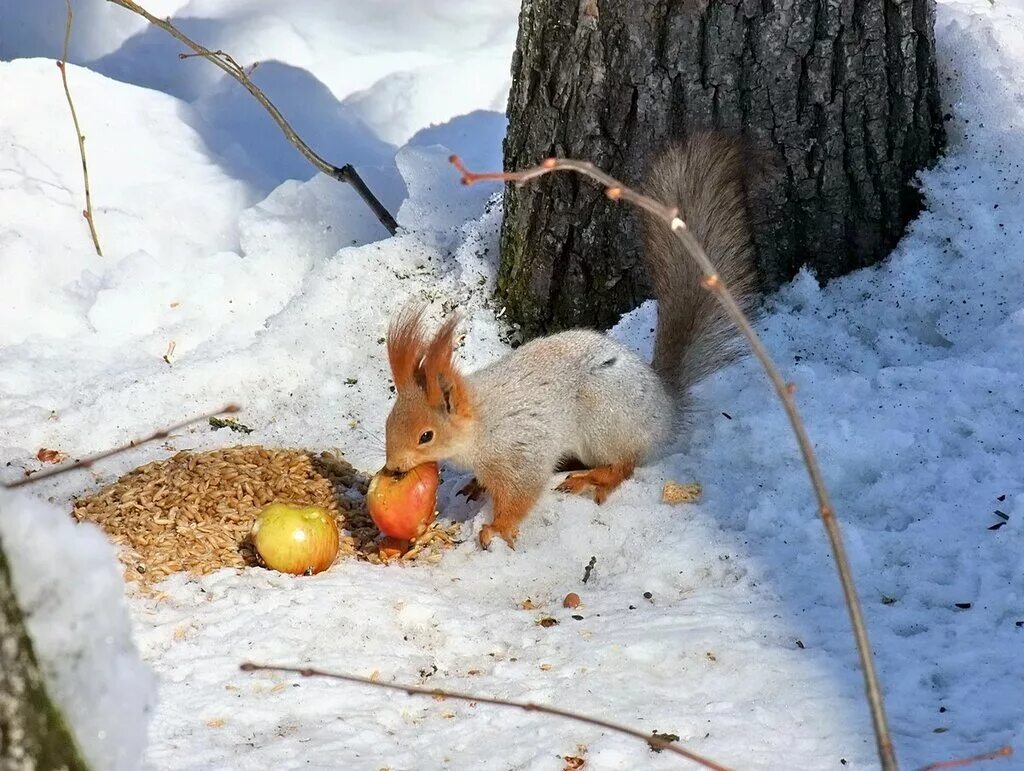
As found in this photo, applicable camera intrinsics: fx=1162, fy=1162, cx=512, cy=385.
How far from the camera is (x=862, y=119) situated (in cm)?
311

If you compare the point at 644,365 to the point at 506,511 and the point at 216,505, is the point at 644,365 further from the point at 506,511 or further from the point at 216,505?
the point at 216,505

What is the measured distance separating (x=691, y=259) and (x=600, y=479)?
23.5 inches

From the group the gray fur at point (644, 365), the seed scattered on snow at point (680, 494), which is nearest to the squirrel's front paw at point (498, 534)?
the gray fur at point (644, 365)

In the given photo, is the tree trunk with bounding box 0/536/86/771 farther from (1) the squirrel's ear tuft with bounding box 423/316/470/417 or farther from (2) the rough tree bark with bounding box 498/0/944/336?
(2) the rough tree bark with bounding box 498/0/944/336

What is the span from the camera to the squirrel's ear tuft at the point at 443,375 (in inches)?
103

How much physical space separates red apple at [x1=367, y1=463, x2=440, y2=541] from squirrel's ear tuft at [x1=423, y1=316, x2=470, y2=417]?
0.54 ft

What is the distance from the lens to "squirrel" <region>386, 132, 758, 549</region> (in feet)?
8.68

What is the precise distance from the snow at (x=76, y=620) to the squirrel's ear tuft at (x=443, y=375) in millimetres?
1572

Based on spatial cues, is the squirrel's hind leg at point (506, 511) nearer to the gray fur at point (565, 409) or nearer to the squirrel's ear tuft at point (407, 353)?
the gray fur at point (565, 409)

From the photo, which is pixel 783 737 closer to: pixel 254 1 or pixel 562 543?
pixel 562 543

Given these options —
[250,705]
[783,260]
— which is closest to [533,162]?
[783,260]

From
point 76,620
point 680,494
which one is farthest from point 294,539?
point 76,620

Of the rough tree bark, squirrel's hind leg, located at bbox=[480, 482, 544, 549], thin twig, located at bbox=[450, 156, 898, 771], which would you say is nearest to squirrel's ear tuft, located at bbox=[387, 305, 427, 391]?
squirrel's hind leg, located at bbox=[480, 482, 544, 549]

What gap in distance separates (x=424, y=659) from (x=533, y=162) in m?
1.57
